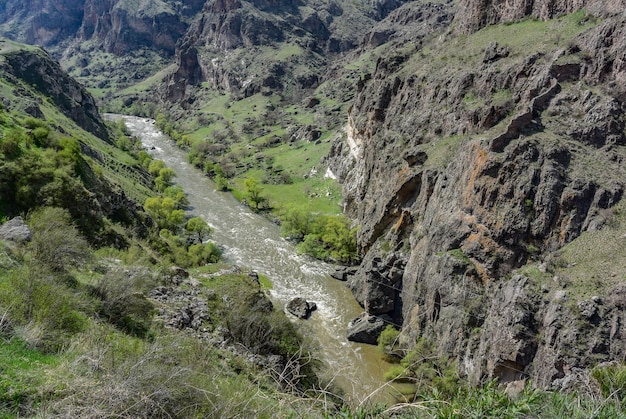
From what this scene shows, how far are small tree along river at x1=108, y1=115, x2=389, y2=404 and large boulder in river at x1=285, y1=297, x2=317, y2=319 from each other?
0.77 metres

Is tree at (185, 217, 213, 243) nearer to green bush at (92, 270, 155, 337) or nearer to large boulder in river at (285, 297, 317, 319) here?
large boulder in river at (285, 297, 317, 319)

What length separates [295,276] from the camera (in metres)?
51.5

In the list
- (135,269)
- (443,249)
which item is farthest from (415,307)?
(135,269)

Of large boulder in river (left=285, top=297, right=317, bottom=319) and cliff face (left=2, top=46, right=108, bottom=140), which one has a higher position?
cliff face (left=2, top=46, right=108, bottom=140)

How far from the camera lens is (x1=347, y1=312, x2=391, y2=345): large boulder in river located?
37812 mm

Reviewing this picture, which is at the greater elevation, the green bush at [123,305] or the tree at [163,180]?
the green bush at [123,305]

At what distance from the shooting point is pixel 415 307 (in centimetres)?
3750

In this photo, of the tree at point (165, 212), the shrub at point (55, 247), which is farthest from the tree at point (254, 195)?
the shrub at point (55, 247)

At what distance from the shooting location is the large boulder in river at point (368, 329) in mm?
37812

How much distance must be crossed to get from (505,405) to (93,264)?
22.1m

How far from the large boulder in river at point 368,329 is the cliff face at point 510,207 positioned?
5.90 ft

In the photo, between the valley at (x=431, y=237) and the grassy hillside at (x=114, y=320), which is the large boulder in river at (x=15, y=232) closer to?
the grassy hillside at (x=114, y=320)

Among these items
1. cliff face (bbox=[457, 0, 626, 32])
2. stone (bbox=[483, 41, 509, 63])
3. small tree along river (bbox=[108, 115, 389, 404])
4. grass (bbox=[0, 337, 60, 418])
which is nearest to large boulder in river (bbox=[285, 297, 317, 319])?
small tree along river (bbox=[108, 115, 389, 404])

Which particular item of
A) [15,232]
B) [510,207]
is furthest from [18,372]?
[510,207]
